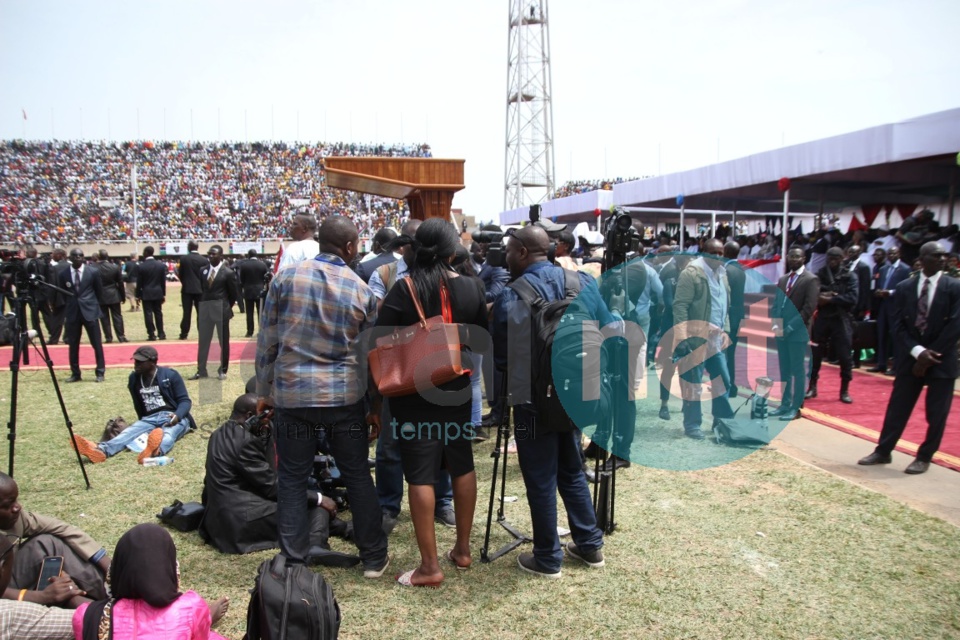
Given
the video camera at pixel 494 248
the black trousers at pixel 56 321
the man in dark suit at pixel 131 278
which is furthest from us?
the man in dark suit at pixel 131 278

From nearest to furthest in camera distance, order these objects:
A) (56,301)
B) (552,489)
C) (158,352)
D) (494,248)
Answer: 1. (552,489)
2. (494,248)
3. (158,352)
4. (56,301)

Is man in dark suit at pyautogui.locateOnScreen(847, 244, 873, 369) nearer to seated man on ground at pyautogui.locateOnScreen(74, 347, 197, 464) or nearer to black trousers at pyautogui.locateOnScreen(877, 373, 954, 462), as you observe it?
black trousers at pyautogui.locateOnScreen(877, 373, 954, 462)

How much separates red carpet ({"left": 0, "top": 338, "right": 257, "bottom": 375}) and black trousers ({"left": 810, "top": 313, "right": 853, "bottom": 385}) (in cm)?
716

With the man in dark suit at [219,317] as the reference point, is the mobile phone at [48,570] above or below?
below

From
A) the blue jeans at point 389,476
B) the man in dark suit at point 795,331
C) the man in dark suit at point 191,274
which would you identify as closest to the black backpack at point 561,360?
the blue jeans at point 389,476

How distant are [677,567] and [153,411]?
4.79 meters

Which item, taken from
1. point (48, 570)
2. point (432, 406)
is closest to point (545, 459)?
point (432, 406)

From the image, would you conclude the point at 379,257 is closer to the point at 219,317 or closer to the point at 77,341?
the point at 219,317

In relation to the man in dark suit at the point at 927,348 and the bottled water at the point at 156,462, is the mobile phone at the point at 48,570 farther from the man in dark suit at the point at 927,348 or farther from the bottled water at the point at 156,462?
the man in dark suit at the point at 927,348

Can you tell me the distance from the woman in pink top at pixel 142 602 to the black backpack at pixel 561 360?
174cm

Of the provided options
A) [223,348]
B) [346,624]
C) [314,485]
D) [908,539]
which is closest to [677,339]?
[908,539]

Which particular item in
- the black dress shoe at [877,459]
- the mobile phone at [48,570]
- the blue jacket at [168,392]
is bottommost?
the black dress shoe at [877,459]

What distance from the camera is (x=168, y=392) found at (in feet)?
20.0

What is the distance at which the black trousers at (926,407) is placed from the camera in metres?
4.77
